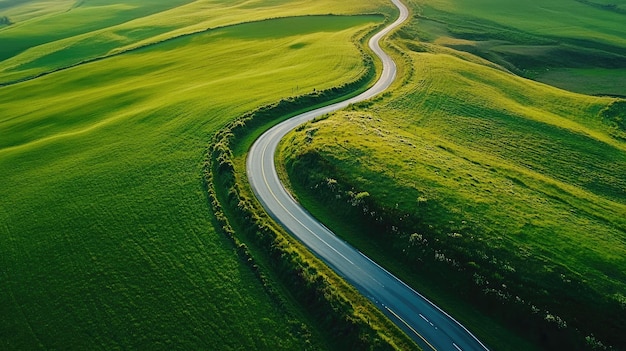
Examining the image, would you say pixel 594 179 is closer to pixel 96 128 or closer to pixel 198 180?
pixel 198 180

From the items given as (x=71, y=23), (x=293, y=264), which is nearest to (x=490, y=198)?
(x=293, y=264)

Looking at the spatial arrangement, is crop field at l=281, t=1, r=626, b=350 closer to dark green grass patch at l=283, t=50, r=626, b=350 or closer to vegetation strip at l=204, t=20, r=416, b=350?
dark green grass patch at l=283, t=50, r=626, b=350

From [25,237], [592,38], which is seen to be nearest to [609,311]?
[25,237]

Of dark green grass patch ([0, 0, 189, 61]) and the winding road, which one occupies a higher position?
dark green grass patch ([0, 0, 189, 61])

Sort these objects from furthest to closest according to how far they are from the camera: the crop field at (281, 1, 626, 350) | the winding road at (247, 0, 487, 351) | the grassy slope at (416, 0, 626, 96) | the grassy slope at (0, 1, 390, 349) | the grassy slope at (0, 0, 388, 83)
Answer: the grassy slope at (0, 0, 388, 83), the grassy slope at (416, 0, 626, 96), the grassy slope at (0, 1, 390, 349), the crop field at (281, 1, 626, 350), the winding road at (247, 0, 487, 351)

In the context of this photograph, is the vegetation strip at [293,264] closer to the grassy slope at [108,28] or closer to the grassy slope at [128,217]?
the grassy slope at [128,217]

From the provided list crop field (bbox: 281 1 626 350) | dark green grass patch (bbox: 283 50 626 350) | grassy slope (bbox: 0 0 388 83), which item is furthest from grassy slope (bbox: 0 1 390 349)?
grassy slope (bbox: 0 0 388 83)

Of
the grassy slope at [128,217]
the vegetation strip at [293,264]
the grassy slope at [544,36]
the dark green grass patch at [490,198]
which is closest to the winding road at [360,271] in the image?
the vegetation strip at [293,264]

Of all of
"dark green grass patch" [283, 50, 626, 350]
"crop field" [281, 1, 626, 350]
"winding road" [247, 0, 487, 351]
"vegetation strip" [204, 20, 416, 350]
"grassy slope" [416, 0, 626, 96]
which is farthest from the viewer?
"grassy slope" [416, 0, 626, 96]
